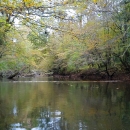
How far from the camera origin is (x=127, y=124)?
19.1ft

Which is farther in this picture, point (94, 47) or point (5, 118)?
point (94, 47)

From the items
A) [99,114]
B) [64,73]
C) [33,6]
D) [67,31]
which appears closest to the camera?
[33,6]

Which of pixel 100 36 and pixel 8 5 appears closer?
pixel 8 5

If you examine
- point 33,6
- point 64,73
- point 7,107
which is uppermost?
point 33,6

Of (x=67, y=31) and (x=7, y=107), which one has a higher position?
(x=67, y=31)

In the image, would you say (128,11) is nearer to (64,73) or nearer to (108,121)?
(108,121)

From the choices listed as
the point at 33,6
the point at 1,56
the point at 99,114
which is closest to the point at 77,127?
the point at 99,114

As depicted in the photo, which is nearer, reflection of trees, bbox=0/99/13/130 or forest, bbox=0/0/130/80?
reflection of trees, bbox=0/99/13/130

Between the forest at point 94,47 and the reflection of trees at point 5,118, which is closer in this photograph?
the reflection of trees at point 5,118

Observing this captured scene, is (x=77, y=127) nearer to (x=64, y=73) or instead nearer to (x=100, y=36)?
(x=100, y=36)

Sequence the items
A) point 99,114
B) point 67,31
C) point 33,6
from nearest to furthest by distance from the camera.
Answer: point 33,6 < point 67,31 < point 99,114

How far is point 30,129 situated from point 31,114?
1627 millimetres

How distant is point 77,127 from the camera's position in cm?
556

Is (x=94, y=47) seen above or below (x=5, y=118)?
above
